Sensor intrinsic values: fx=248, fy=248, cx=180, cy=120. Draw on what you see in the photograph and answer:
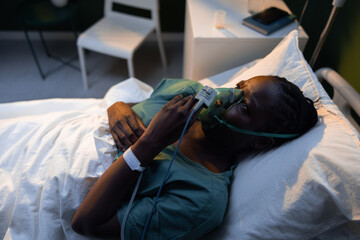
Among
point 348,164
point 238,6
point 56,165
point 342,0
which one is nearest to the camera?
point 348,164

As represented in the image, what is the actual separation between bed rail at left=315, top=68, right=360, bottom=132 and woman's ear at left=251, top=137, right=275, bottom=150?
377mm

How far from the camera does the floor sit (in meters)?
2.43

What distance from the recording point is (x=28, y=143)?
40.6 inches

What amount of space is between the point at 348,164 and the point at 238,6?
1.45m

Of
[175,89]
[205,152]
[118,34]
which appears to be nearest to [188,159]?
[205,152]

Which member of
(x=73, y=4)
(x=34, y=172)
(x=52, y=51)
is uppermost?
(x=73, y=4)

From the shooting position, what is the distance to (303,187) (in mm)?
749

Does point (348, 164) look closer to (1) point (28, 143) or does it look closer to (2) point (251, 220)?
(2) point (251, 220)

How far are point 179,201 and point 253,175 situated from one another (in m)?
0.29

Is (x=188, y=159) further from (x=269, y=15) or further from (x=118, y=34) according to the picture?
(x=118, y=34)

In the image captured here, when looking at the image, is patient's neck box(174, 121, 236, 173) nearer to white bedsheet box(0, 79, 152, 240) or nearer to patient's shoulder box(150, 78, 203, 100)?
patient's shoulder box(150, 78, 203, 100)

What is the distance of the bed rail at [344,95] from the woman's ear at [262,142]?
0.38 m

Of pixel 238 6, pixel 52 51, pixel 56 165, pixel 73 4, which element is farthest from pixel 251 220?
pixel 52 51

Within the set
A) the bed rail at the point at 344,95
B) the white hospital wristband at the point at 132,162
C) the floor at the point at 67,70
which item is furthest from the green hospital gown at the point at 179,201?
the floor at the point at 67,70
